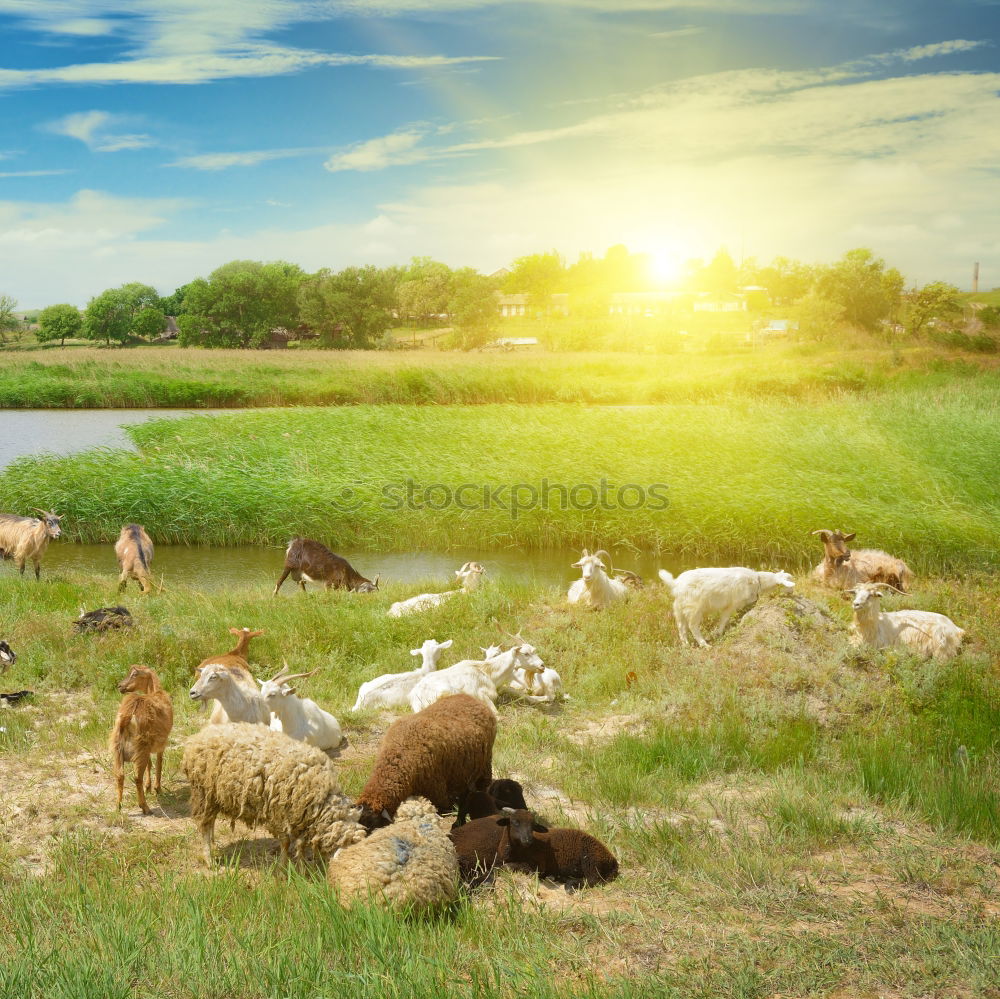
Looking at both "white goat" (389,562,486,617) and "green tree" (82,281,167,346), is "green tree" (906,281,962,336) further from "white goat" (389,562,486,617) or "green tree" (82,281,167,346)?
"green tree" (82,281,167,346)

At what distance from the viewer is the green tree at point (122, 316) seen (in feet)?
209

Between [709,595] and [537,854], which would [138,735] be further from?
[709,595]

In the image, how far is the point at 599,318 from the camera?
55.0 metres

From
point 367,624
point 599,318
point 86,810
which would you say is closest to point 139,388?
point 599,318

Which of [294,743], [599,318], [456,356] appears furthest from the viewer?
[599,318]

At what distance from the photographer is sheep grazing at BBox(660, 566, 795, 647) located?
9.05 meters

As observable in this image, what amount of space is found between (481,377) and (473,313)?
20.7 metres

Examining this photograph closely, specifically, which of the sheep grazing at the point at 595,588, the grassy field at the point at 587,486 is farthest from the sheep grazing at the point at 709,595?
the grassy field at the point at 587,486

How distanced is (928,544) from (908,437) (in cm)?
650

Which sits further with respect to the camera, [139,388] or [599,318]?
[599,318]

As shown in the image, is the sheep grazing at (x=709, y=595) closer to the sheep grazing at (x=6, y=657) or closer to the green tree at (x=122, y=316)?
the sheep grazing at (x=6, y=657)

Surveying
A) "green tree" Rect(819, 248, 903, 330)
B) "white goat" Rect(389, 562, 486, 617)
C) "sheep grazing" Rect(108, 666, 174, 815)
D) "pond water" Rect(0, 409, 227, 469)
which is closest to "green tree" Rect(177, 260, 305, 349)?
"pond water" Rect(0, 409, 227, 469)

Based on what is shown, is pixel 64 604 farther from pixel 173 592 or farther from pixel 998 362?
pixel 998 362

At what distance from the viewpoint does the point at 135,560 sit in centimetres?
1213
